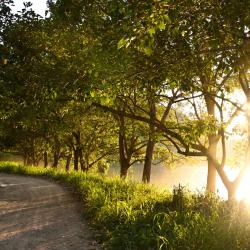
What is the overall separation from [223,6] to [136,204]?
21.4 feet

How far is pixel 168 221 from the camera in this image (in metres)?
9.33

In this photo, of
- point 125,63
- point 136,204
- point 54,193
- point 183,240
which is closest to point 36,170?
point 54,193

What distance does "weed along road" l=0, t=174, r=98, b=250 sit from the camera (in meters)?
8.86

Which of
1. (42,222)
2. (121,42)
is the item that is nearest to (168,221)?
(42,222)

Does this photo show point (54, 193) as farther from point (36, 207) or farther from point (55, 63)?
point (55, 63)

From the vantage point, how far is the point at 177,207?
36.8 ft

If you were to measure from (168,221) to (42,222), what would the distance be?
3.62 meters

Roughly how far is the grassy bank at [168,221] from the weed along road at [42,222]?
0.48 meters

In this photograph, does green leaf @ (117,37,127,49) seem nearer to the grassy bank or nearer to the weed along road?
the grassy bank

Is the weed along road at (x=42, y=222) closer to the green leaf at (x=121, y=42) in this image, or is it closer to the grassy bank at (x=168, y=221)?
the grassy bank at (x=168, y=221)

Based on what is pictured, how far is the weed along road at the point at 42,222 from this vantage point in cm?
886

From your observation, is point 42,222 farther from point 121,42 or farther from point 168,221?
point 121,42

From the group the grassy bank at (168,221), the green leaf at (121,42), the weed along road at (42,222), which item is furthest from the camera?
the weed along road at (42,222)

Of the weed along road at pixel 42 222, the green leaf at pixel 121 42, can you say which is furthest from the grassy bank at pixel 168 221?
the green leaf at pixel 121 42
